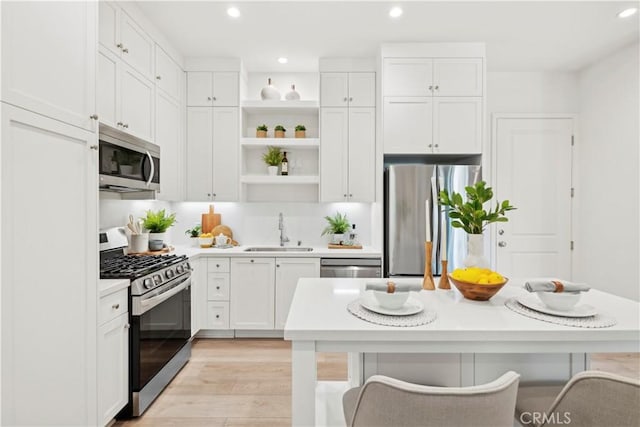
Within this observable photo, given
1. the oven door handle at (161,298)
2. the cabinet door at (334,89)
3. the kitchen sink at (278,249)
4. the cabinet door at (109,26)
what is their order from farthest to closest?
1. the kitchen sink at (278,249)
2. the cabinet door at (334,89)
3. the cabinet door at (109,26)
4. the oven door handle at (161,298)

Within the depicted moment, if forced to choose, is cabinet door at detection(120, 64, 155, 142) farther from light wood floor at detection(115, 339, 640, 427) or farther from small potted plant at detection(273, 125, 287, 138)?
light wood floor at detection(115, 339, 640, 427)

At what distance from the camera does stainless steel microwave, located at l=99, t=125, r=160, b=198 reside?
2057mm

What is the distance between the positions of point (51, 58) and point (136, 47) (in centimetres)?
149

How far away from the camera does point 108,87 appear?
243cm

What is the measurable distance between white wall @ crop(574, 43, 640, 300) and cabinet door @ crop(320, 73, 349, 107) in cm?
260

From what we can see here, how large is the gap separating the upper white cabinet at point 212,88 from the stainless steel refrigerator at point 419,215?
1.84 m

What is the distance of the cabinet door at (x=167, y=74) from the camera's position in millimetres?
3160

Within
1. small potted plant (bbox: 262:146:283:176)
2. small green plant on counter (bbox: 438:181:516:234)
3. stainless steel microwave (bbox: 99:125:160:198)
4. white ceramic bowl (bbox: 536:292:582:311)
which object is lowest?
white ceramic bowl (bbox: 536:292:582:311)

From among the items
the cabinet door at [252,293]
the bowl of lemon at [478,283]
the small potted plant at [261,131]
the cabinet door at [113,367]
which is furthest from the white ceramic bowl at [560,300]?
the small potted plant at [261,131]

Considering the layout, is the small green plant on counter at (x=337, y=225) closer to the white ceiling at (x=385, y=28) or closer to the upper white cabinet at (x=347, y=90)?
the upper white cabinet at (x=347, y=90)

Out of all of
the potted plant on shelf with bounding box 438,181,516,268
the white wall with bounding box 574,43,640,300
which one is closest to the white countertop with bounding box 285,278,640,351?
the potted plant on shelf with bounding box 438,181,516,268

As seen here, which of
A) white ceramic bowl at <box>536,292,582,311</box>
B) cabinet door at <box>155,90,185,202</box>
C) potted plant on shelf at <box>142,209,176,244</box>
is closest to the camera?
→ white ceramic bowl at <box>536,292,582,311</box>

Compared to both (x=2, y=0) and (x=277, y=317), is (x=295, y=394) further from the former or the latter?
(x=277, y=317)

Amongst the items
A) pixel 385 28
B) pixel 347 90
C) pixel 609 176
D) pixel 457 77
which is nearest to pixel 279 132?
pixel 347 90
